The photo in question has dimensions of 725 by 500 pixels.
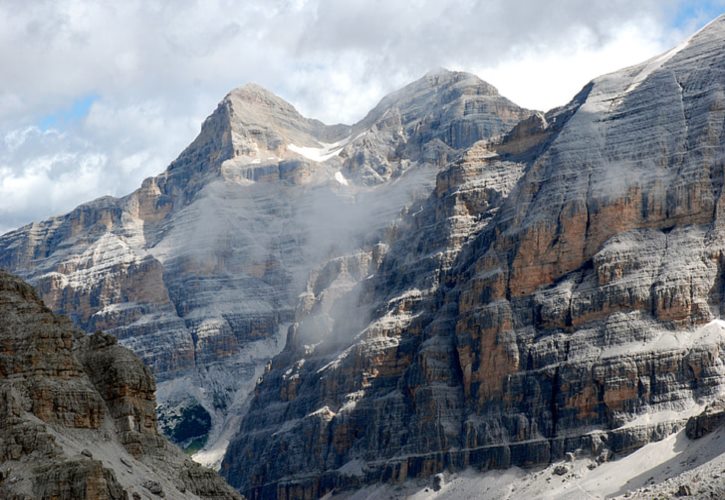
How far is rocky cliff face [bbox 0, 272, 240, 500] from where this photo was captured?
112688 mm

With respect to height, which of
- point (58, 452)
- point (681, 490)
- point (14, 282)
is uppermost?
point (14, 282)

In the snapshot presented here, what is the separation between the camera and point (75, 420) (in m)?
125

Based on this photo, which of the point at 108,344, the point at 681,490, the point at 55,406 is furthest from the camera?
the point at 681,490

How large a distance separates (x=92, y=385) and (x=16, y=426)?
12.7 m

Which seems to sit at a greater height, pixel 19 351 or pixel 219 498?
pixel 19 351

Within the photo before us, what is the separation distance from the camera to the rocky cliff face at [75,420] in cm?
11269

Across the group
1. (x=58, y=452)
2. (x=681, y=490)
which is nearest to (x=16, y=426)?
(x=58, y=452)

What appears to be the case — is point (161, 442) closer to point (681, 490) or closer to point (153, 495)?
point (153, 495)

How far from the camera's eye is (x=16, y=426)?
11694 centimetres

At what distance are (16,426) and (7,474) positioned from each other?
449 cm

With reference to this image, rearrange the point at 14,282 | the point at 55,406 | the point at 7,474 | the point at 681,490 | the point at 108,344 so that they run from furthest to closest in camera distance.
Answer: the point at 681,490
the point at 108,344
the point at 14,282
the point at 55,406
the point at 7,474

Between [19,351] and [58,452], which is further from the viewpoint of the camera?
[19,351]

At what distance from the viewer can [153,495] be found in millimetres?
123750

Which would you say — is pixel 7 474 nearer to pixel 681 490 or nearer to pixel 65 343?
pixel 65 343
